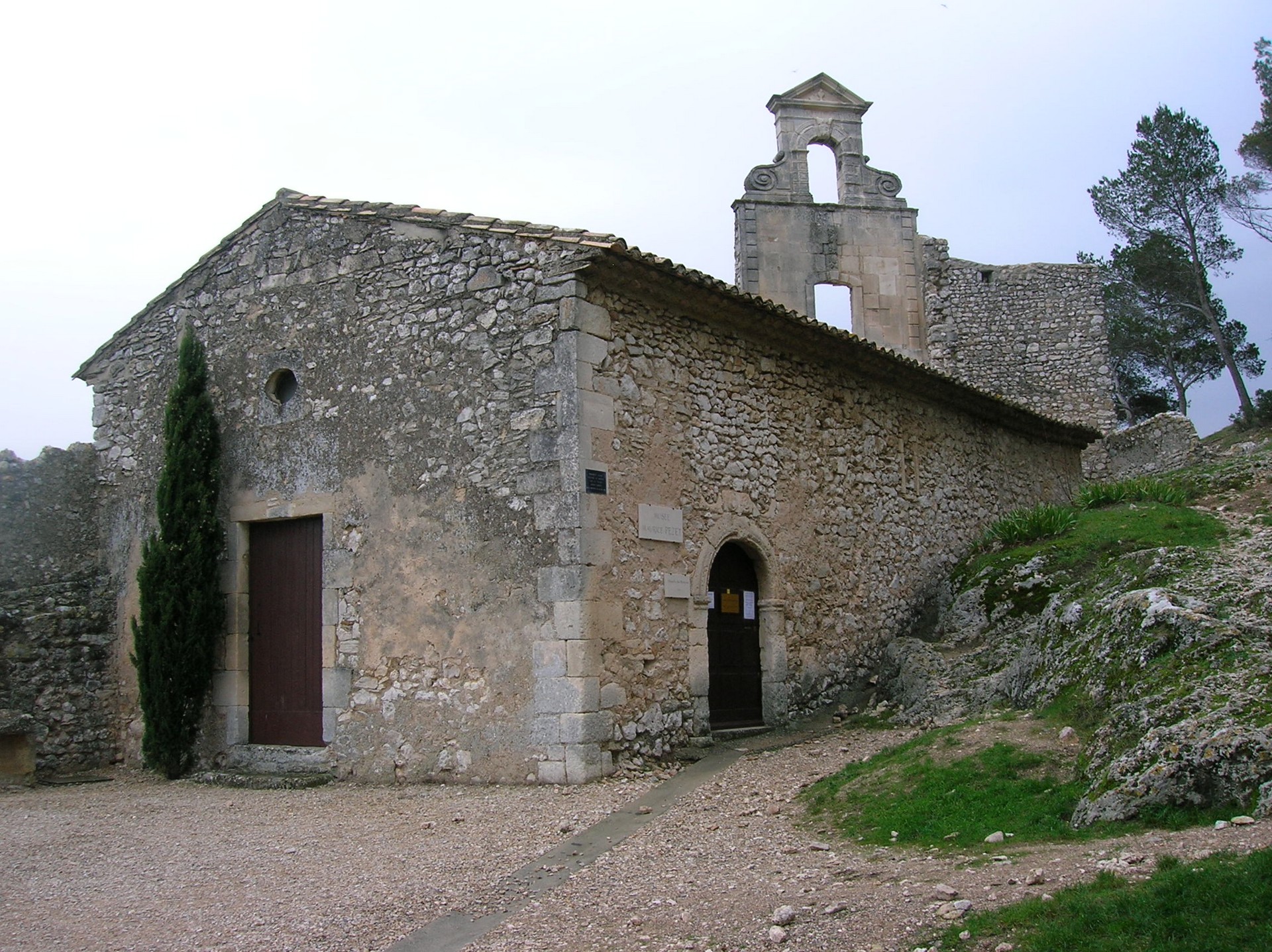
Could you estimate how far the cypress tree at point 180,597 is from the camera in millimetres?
10664

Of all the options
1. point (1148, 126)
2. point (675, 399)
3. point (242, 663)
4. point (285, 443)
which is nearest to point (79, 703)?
point (242, 663)

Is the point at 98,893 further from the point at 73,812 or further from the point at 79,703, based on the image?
the point at 79,703

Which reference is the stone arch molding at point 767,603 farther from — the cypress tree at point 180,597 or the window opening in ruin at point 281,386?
the cypress tree at point 180,597

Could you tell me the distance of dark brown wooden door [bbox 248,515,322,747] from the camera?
34.1 feet

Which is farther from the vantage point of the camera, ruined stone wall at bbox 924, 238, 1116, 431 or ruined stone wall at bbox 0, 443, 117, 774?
ruined stone wall at bbox 924, 238, 1116, 431

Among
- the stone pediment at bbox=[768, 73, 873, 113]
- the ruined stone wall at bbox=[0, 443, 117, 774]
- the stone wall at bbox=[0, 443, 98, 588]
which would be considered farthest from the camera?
the stone pediment at bbox=[768, 73, 873, 113]

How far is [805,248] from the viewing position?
1870 centimetres

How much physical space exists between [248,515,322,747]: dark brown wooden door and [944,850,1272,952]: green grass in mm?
7653

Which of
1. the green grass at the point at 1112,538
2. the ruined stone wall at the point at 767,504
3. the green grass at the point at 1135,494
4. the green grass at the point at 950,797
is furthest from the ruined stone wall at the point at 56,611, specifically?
the green grass at the point at 1135,494

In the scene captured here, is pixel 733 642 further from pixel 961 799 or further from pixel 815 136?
pixel 815 136

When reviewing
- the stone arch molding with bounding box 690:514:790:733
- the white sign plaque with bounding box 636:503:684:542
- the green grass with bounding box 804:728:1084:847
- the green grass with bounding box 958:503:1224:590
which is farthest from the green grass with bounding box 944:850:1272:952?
the green grass with bounding box 958:503:1224:590

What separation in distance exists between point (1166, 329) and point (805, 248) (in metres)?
20.0

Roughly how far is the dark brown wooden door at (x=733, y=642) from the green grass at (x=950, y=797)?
2862 mm

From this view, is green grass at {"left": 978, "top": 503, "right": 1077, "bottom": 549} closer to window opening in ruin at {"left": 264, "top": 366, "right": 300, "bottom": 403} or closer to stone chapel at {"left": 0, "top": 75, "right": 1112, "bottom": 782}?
stone chapel at {"left": 0, "top": 75, "right": 1112, "bottom": 782}
